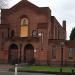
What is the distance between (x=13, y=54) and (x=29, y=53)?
332cm

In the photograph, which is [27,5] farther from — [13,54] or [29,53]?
[13,54]

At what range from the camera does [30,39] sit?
89375 millimetres

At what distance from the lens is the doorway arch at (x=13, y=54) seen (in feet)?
294

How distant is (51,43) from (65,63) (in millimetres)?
4883

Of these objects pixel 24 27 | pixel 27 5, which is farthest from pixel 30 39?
Result: pixel 27 5

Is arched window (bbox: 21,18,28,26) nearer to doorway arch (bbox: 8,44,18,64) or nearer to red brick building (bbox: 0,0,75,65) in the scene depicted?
red brick building (bbox: 0,0,75,65)

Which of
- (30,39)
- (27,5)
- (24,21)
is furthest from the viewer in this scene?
(24,21)

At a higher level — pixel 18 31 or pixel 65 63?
pixel 18 31

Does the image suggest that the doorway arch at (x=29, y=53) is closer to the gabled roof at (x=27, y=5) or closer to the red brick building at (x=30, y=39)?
the red brick building at (x=30, y=39)

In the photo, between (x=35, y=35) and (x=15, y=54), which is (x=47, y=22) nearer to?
(x=35, y=35)

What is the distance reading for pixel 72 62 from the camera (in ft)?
293

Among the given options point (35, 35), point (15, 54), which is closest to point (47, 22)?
point (35, 35)

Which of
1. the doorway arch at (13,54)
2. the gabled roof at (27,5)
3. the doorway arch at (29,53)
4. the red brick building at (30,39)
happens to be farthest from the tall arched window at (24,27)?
the doorway arch at (13,54)

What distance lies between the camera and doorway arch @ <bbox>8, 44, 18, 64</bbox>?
294ft
